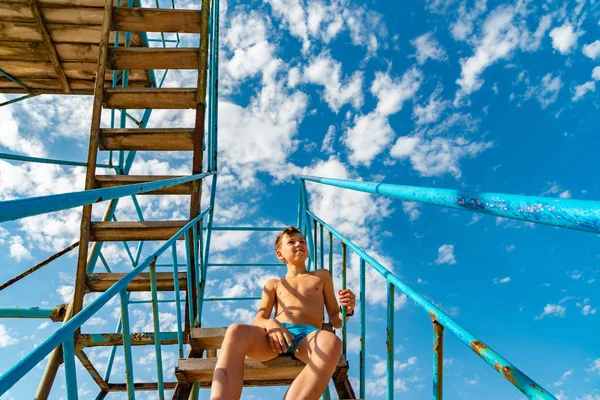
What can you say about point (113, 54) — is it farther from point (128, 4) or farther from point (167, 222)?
point (167, 222)

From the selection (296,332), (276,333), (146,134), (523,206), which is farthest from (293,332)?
(146,134)

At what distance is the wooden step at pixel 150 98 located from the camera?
12.3 ft

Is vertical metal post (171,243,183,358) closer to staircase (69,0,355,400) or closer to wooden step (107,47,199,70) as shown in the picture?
staircase (69,0,355,400)

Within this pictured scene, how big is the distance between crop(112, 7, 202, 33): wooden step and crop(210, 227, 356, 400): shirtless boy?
283 cm

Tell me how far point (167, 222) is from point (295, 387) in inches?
91.8

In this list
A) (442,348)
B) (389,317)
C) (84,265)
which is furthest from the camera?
(84,265)

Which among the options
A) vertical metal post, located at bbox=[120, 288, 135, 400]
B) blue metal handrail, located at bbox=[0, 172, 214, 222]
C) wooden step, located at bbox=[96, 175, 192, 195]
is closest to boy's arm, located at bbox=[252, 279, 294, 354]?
vertical metal post, located at bbox=[120, 288, 135, 400]

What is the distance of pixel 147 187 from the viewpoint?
161 cm

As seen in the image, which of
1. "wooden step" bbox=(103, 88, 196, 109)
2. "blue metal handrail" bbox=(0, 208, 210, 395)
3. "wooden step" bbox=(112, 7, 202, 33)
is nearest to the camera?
"blue metal handrail" bbox=(0, 208, 210, 395)

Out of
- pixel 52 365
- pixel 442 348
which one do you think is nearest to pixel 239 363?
pixel 442 348

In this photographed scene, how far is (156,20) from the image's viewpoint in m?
4.05

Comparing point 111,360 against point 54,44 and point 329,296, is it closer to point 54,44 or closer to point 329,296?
point 329,296

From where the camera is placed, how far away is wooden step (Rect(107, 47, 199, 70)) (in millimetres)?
3869

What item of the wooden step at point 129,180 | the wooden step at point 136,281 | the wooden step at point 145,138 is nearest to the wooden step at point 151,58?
the wooden step at point 145,138
